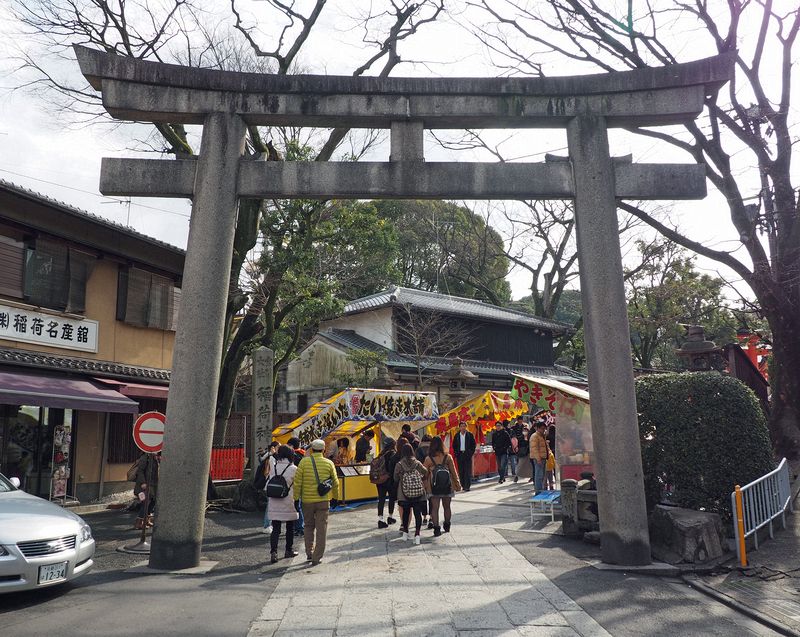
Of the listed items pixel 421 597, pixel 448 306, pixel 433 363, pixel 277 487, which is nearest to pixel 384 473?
pixel 277 487

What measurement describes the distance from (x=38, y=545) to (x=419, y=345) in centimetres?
2241

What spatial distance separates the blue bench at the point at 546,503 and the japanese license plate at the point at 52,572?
8.23 metres

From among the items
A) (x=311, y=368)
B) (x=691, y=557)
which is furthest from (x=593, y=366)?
(x=311, y=368)

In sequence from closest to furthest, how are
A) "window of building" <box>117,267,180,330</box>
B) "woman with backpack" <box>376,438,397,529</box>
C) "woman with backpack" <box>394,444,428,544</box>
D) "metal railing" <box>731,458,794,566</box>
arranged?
"metal railing" <box>731,458,794,566</box>, "woman with backpack" <box>394,444,428,544</box>, "woman with backpack" <box>376,438,397,529</box>, "window of building" <box>117,267,180,330</box>

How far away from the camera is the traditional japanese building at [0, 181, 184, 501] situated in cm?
1362

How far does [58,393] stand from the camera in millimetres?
13039

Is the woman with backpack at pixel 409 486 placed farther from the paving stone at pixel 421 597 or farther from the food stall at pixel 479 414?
the food stall at pixel 479 414

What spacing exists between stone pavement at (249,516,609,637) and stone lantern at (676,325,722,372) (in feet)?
29.8

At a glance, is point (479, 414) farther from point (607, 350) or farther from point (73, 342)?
point (73, 342)

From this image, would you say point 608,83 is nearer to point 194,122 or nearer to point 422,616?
point 194,122

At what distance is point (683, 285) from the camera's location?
101ft

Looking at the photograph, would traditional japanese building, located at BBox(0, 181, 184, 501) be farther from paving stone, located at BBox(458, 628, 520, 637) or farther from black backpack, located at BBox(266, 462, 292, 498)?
paving stone, located at BBox(458, 628, 520, 637)

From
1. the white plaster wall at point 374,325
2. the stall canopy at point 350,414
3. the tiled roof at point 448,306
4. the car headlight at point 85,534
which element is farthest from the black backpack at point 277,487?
the white plaster wall at point 374,325

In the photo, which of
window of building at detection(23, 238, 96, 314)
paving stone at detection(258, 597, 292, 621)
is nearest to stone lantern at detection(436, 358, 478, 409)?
window of building at detection(23, 238, 96, 314)
